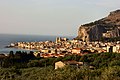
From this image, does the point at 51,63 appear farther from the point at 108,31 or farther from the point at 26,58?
the point at 108,31

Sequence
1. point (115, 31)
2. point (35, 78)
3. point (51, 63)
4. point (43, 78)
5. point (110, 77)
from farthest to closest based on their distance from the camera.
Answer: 1. point (115, 31)
2. point (51, 63)
3. point (35, 78)
4. point (43, 78)
5. point (110, 77)

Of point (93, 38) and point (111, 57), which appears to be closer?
point (111, 57)

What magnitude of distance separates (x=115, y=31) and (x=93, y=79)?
72.4m

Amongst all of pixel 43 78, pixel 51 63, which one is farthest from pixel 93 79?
pixel 51 63

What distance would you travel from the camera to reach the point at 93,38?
93125 mm

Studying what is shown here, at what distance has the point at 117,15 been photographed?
344 feet

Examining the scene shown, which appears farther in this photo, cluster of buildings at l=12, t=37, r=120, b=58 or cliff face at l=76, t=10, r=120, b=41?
cliff face at l=76, t=10, r=120, b=41

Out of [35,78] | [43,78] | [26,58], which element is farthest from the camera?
[26,58]

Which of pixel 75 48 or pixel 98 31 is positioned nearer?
pixel 75 48

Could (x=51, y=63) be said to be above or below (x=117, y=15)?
below

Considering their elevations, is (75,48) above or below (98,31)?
below

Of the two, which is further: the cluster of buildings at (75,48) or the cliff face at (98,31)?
the cliff face at (98,31)

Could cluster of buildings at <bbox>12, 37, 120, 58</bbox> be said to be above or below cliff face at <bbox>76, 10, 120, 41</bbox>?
below

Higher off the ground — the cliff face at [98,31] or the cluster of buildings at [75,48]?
the cliff face at [98,31]
